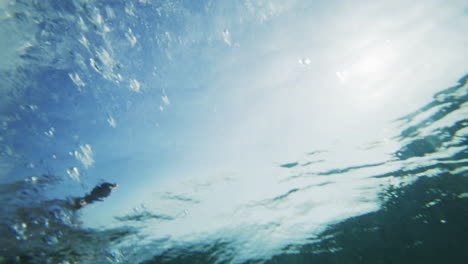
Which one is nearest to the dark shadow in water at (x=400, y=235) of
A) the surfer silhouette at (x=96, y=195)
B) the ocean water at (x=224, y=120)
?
the ocean water at (x=224, y=120)

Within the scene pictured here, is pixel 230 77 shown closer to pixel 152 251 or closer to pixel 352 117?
pixel 352 117

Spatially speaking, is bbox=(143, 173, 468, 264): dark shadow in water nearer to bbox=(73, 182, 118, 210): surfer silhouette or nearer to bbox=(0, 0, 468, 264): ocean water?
bbox=(0, 0, 468, 264): ocean water

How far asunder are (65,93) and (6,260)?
40.5ft

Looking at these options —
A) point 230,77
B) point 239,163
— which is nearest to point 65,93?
point 230,77

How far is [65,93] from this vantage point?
733cm

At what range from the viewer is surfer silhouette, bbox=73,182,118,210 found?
1007 cm

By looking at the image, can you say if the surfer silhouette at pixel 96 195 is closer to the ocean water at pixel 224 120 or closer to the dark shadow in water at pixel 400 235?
the ocean water at pixel 224 120

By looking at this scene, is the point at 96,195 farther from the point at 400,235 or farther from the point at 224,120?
the point at 400,235

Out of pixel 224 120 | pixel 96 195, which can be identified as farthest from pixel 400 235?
pixel 96 195

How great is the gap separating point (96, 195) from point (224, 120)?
6753mm

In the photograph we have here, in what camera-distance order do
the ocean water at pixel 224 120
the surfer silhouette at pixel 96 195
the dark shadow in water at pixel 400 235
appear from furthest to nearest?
1. the dark shadow in water at pixel 400 235
2. the surfer silhouette at pixel 96 195
3. the ocean water at pixel 224 120

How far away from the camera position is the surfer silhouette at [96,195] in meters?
10.1

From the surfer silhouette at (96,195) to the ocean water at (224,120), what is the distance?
33cm

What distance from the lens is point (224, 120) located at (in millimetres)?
10008
